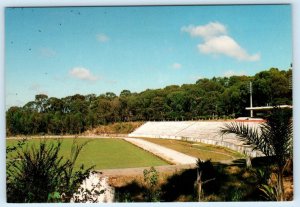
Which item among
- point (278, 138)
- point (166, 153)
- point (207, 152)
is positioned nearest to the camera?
point (278, 138)

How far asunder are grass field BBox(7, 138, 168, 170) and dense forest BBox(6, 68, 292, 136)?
407 mm

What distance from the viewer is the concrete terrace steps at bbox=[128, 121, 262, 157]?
351 inches

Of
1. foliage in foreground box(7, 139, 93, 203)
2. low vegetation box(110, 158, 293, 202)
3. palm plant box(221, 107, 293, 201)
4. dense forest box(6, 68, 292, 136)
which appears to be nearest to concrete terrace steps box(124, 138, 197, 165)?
low vegetation box(110, 158, 293, 202)

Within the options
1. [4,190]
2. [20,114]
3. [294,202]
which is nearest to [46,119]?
[20,114]

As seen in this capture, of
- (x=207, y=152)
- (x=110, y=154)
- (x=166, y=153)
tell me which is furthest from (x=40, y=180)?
Result: (x=166, y=153)

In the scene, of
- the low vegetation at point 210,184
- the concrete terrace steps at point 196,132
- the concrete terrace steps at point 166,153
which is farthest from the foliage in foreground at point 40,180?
the concrete terrace steps at point 196,132

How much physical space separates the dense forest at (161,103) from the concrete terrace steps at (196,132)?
0.23m

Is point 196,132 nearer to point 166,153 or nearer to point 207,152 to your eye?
point 207,152

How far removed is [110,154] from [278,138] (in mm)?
3687

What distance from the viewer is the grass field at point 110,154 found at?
27.3 ft

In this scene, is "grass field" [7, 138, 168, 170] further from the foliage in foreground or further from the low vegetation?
the foliage in foreground

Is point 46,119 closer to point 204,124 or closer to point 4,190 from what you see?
point 4,190

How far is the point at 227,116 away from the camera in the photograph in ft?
26.9

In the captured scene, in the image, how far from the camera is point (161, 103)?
29.3 feet
